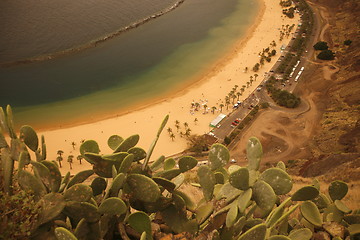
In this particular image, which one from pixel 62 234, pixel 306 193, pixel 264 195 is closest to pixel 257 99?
pixel 306 193

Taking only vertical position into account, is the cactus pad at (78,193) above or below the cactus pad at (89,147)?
below

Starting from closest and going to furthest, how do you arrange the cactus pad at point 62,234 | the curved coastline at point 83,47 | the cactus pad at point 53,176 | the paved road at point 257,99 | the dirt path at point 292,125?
the cactus pad at point 62,234 → the cactus pad at point 53,176 → the dirt path at point 292,125 → the paved road at point 257,99 → the curved coastline at point 83,47

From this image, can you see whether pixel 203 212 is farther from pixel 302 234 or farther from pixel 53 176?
pixel 53 176

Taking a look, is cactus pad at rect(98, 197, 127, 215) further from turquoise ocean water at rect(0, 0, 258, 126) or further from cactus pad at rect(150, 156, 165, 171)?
turquoise ocean water at rect(0, 0, 258, 126)

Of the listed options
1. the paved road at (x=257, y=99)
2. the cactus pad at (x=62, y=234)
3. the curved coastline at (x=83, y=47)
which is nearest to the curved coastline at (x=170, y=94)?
the paved road at (x=257, y=99)

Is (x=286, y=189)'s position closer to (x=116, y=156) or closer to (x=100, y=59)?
(x=116, y=156)

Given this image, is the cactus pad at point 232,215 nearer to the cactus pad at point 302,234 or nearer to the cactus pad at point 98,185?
the cactus pad at point 302,234
